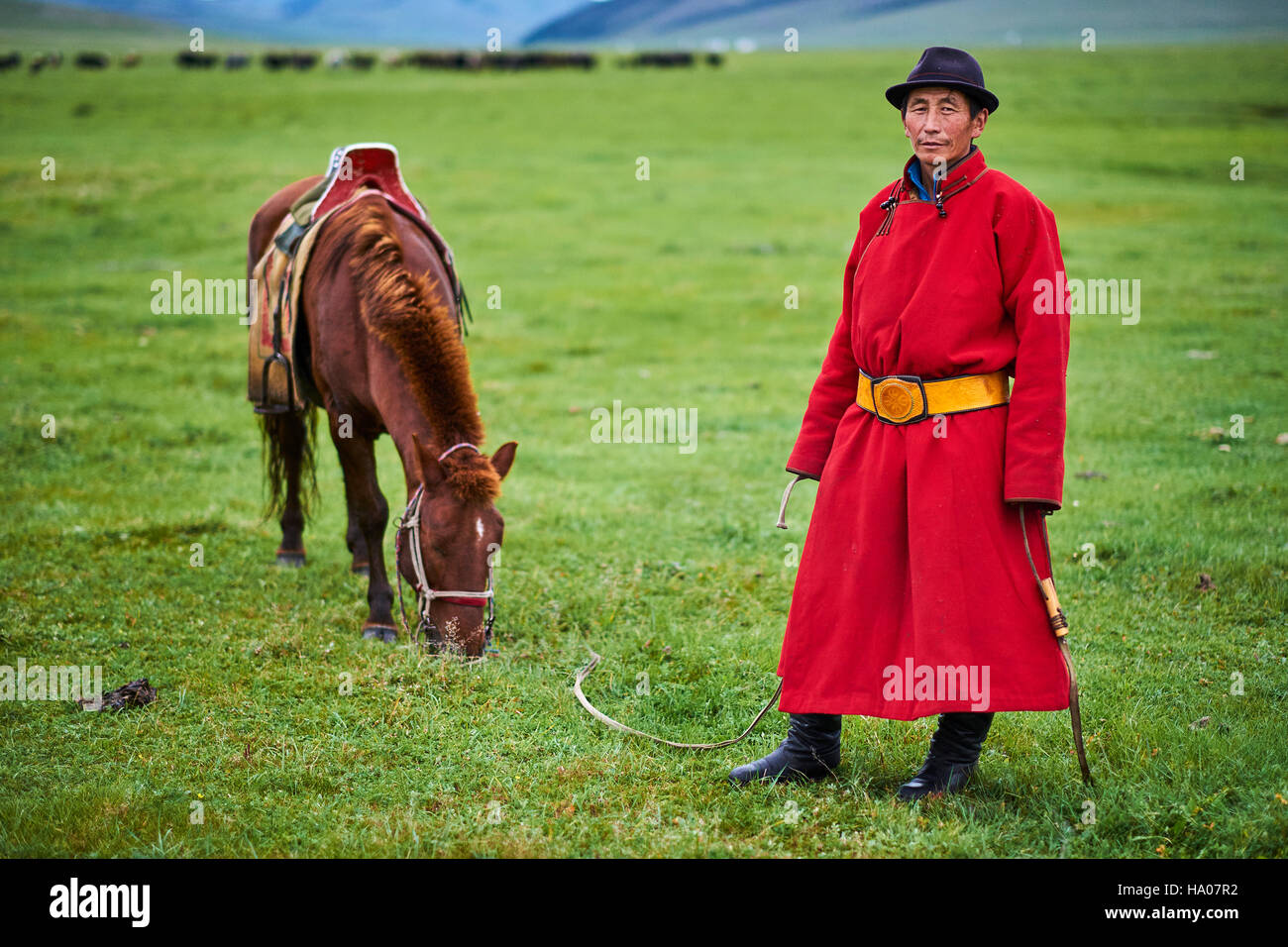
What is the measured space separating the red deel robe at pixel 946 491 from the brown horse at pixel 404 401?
6.01 ft

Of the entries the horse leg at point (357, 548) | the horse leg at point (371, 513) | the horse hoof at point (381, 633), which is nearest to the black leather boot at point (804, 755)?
Answer: the horse hoof at point (381, 633)

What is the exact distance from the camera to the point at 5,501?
28.6 feet

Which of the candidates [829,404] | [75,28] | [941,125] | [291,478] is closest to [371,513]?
[291,478]

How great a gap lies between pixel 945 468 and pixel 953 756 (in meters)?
1.14

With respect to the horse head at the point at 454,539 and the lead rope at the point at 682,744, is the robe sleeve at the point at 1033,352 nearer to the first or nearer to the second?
the lead rope at the point at 682,744

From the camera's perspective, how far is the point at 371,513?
6473 millimetres

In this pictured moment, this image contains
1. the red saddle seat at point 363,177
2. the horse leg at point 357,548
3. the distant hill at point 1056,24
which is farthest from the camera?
the distant hill at point 1056,24

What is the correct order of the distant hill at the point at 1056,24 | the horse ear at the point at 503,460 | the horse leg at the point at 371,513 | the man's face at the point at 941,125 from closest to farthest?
1. the man's face at the point at 941,125
2. the horse ear at the point at 503,460
3. the horse leg at the point at 371,513
4. the distant hill at the point at 1056,24

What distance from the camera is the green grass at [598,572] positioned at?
4039mm

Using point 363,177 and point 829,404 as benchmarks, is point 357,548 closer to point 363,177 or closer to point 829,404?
point 363,177

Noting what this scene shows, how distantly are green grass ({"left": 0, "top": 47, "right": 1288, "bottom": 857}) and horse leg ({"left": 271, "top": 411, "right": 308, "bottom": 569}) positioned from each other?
0.55 feet

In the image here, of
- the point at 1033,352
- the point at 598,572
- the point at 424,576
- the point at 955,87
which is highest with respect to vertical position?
the point at 955,87

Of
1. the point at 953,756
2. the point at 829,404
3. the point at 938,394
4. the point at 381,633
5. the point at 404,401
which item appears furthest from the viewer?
the point at 381,633

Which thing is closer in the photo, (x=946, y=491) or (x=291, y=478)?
(x=946, y=491)
